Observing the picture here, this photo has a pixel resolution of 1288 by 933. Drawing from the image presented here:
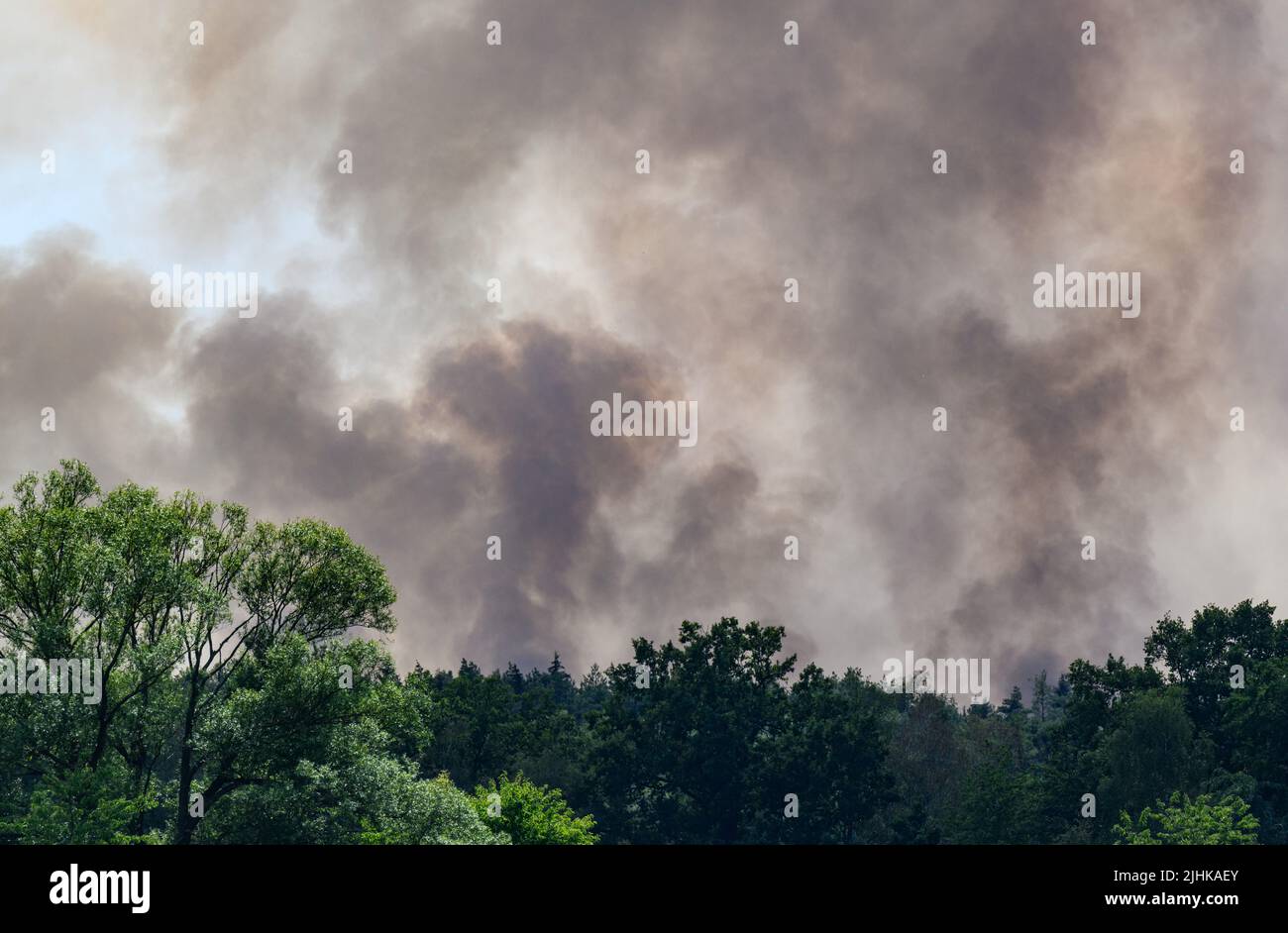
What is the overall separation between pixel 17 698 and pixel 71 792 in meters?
5.13

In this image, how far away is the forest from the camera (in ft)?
195

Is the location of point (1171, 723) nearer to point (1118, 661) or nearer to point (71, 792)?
point (1118, 661)

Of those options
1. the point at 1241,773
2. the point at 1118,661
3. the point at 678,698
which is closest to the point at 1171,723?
the point at 1241,773

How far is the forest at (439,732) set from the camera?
59344 mm

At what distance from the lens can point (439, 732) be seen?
115562 millimetres

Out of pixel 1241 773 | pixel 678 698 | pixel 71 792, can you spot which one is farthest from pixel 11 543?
pixel 1241 773

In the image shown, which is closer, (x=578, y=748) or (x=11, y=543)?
(x=11, y=543)

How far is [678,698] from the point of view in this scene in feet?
377

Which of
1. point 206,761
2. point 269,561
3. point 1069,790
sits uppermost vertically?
point 269,561
